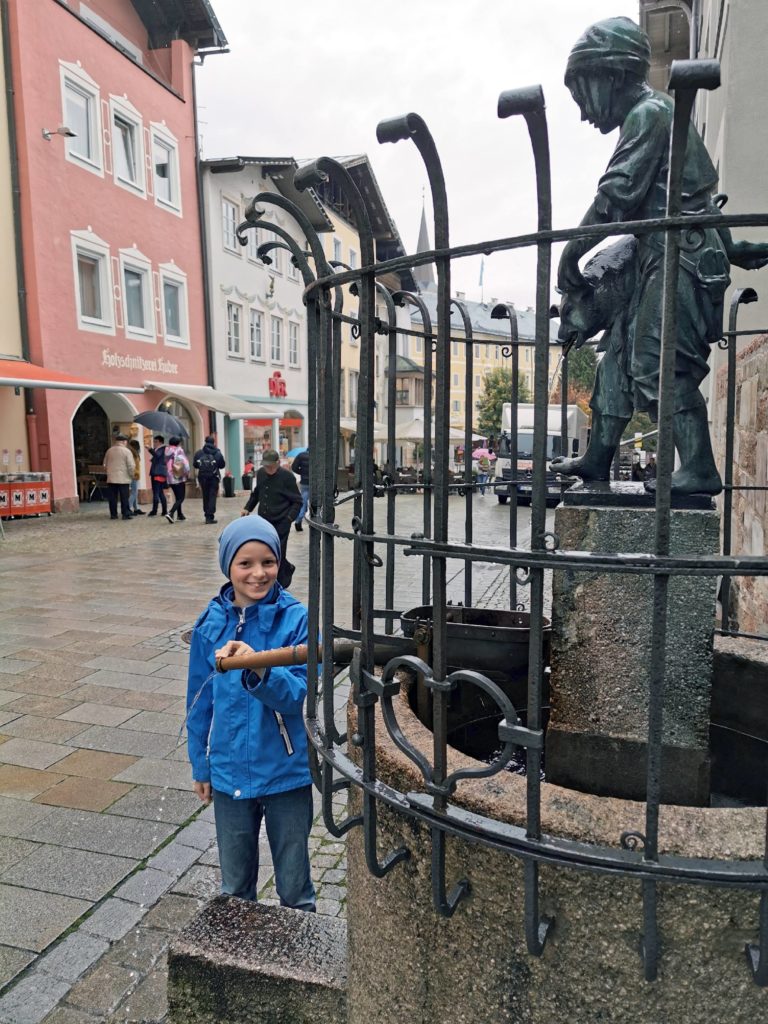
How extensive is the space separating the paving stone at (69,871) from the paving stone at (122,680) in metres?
2.08

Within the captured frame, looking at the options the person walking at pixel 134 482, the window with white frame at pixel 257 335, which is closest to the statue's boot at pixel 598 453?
the person walking at pixel 134 482

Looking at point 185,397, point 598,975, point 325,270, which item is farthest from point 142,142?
point 598,975

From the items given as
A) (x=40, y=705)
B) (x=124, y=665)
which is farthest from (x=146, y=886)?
(x=124, y=665)

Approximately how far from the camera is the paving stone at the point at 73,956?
8.23 feet

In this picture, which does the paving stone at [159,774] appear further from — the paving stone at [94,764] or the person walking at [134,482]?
the person walking at [134,482]

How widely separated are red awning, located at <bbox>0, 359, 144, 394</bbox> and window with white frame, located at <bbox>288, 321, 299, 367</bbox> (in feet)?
44.2

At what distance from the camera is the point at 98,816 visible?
3.51 metres

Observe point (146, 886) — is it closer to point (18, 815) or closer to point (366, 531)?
point (18, 815)

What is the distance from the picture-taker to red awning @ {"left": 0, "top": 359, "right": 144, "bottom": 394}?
1356cm

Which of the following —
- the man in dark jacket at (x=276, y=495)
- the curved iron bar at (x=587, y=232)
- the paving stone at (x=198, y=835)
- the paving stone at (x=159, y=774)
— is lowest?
the paving stone at (x=198, y=835)

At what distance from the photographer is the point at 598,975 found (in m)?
1.41

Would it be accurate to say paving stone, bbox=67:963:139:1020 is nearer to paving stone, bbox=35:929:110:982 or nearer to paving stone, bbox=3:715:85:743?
paving stone, bbox=35:929:110:982

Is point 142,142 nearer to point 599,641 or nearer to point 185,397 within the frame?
point 185,397

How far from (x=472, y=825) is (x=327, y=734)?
0.53m
